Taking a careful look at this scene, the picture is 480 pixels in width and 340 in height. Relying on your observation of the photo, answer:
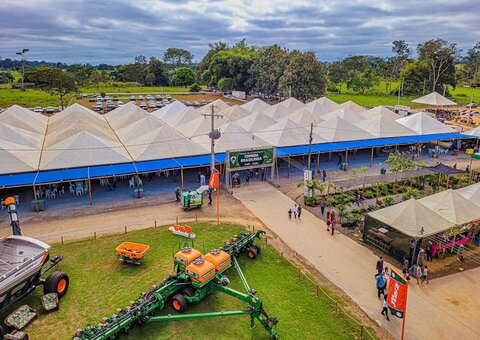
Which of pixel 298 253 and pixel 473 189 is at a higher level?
pixel 473 189

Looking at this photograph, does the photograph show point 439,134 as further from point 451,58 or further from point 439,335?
point 451,58

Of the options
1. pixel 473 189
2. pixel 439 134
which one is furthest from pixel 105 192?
pixel 439 134

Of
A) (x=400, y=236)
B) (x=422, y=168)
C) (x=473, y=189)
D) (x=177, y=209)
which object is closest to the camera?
(x=400, y=236)

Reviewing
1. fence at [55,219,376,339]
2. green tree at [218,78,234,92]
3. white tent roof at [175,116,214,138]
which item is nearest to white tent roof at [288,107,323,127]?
white tent roof at [175,116,214,138]

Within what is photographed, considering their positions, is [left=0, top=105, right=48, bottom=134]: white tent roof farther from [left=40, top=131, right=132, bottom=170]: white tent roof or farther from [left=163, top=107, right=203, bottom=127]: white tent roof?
[left=163, top=107, right=203, bottom=127]: white tent roof

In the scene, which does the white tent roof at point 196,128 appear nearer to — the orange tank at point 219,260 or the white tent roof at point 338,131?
the white tent roof at point 338,131

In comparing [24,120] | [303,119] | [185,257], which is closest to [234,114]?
[303,119]

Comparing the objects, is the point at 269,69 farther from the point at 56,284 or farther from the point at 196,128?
the point at 56,284
